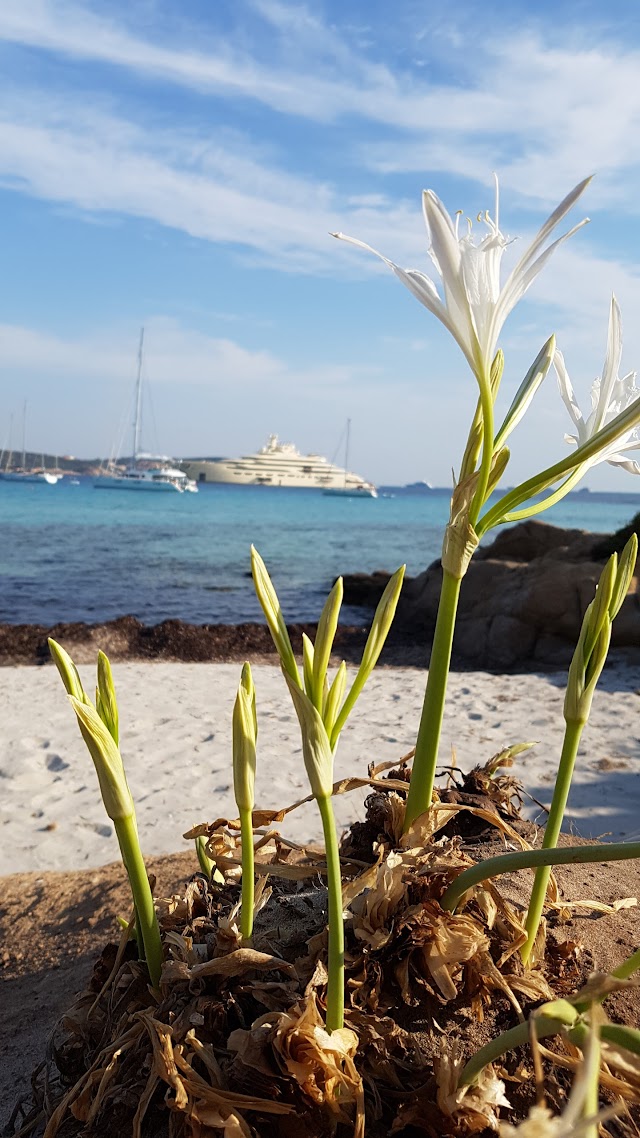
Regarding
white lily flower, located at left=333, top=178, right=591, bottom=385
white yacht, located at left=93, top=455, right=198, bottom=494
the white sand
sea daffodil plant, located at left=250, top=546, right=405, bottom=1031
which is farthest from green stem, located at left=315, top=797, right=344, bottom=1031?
white yacht, located at left=93, top=455, right=198, bottom=494

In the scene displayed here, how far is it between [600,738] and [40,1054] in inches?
168

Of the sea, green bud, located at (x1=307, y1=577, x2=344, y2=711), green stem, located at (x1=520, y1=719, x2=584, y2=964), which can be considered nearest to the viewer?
green bud, located at (x1=307, y1=577, x2=344, y2=711)

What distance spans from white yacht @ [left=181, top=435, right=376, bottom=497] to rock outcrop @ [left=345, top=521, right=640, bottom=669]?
233ft

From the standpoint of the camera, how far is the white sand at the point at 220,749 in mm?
3764

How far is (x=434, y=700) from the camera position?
1.27 m

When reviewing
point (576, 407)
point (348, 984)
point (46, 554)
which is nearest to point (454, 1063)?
point (348, 984)

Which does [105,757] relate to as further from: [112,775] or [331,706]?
[331,706]

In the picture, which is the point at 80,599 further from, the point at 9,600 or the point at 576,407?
the point at 576,407

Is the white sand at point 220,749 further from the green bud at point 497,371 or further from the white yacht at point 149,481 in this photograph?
the white yacht at point 149,481

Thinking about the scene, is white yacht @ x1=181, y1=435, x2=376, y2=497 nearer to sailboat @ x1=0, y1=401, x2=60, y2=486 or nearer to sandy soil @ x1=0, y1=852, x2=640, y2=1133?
sailboat @ x1=0, y1=401, x2=60, y2=486

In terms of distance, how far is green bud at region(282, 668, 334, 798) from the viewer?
961 mm

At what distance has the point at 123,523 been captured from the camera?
34.5 m

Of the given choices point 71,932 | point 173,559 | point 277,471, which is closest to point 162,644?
point 71,932

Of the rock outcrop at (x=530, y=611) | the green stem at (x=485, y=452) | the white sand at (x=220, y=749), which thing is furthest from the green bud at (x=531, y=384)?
the rock outcrop at (x=530, y=611)
